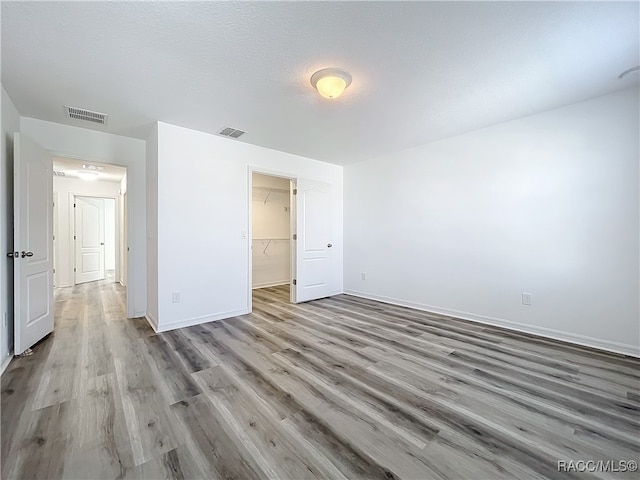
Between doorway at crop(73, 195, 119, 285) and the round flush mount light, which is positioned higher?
the round flush mount light

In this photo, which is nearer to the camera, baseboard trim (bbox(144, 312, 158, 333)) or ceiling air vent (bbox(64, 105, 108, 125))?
ceiling air vent (bbox(64, 105, 108, 125))

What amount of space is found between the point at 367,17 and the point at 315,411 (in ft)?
7.96

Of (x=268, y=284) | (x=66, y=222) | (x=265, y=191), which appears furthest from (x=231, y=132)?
(x=66, y=222)

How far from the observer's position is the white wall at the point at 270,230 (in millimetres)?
6000

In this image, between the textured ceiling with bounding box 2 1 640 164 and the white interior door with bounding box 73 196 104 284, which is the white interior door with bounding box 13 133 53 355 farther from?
the white interior door with bounding box 73 196 104 284

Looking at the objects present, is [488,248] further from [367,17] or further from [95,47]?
[95,47]

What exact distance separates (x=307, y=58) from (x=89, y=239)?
25.1 ft

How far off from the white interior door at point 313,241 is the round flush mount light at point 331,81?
2.32 metres

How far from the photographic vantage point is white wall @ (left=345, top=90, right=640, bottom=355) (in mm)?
2586

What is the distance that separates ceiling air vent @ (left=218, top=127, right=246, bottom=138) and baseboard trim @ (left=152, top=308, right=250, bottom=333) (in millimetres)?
2352

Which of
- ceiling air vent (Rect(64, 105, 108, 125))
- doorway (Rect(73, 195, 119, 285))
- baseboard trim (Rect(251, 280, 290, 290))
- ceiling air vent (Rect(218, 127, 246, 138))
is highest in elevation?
ceiling air vent (Rect(218, 127, 246, 138))

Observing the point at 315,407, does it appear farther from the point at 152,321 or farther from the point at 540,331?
the point at 540,331

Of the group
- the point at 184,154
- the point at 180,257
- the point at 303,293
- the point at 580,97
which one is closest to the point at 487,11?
Result: the point at 580,97


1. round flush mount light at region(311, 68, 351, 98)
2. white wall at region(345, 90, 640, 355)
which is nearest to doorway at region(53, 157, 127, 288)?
round flush mount light at region(311, 68, 351, 98)
